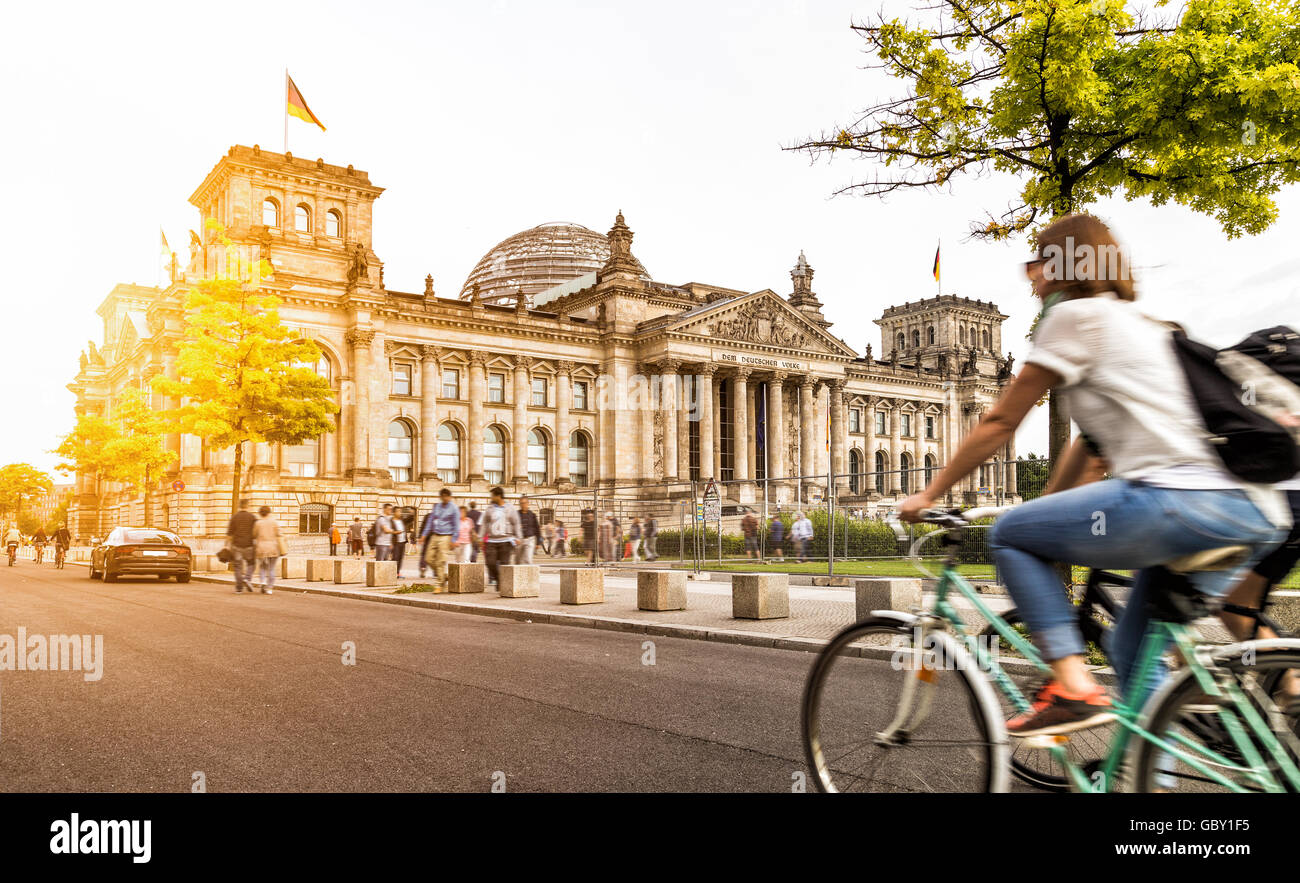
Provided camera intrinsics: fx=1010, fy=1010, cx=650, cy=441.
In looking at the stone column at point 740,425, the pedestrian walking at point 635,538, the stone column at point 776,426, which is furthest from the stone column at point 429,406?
the pedestrian walking at point 635,538

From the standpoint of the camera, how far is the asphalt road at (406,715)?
16.4 feet

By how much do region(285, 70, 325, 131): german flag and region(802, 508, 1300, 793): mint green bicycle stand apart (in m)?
50.4

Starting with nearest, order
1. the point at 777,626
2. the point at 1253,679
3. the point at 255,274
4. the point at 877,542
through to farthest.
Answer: the point at 1253,679 < the point at 777,626 < the point at 877,542 < the point at 255,274

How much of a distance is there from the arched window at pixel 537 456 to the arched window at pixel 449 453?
5107 millimetres

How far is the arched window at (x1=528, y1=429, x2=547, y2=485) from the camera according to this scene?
6675 centimetres

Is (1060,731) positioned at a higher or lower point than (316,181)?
lower

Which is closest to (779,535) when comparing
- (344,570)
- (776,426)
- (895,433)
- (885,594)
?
(344,570)

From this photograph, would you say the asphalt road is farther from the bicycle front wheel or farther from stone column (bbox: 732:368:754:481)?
stone column (bbox: 732:368:754:481)

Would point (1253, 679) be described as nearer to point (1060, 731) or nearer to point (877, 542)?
point (1060, 731)

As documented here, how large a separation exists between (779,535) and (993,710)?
22.7 m

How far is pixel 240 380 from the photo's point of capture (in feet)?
118

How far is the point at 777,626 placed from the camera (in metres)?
13.2
